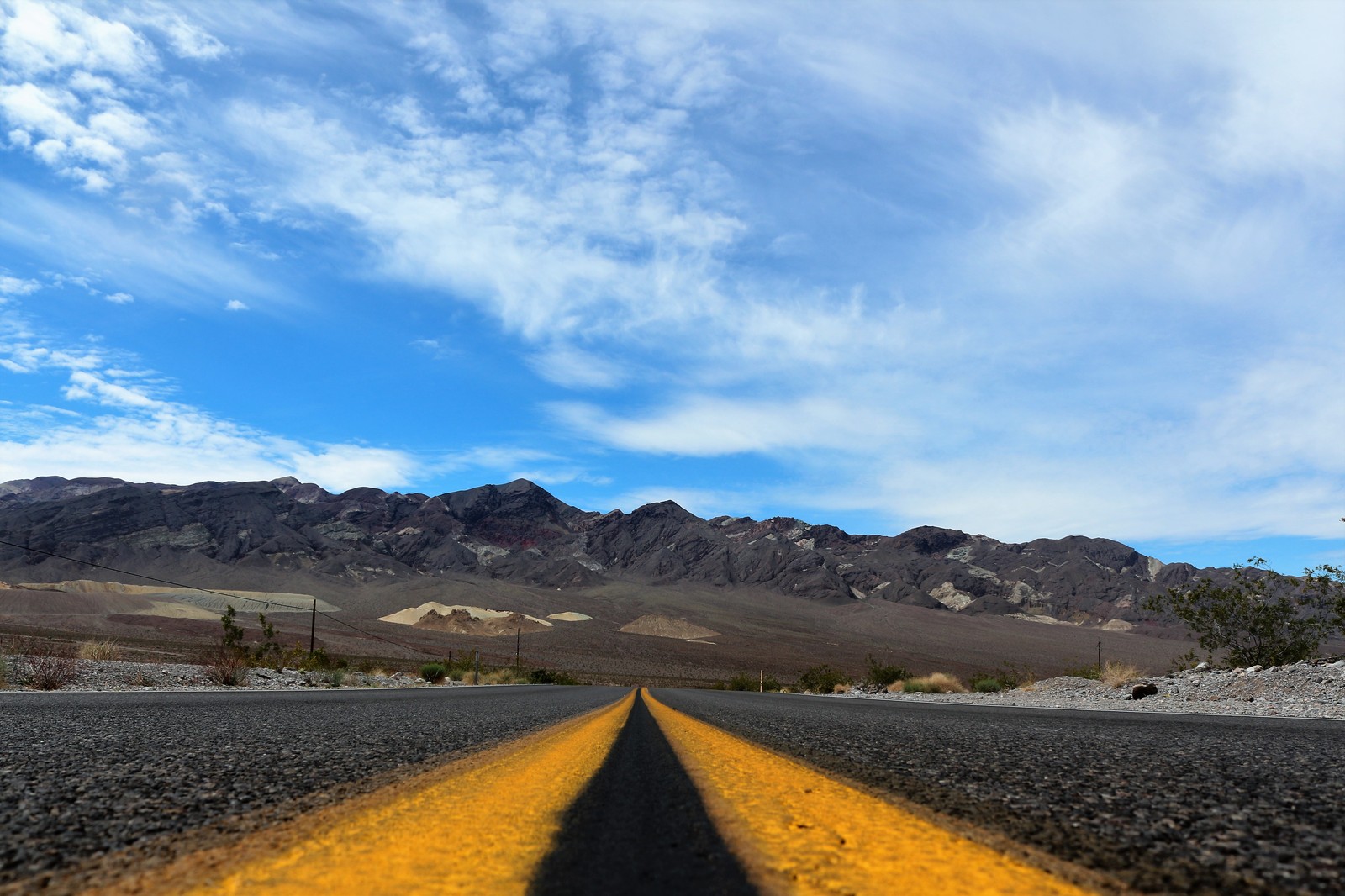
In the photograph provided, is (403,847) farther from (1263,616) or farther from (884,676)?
(884,676)

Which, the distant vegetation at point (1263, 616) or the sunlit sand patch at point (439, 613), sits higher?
the distant vegetation at point (1263, 616)

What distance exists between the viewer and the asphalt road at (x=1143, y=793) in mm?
1525

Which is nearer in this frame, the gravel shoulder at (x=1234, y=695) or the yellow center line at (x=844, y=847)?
the yellow center line at (x=844, y=847)

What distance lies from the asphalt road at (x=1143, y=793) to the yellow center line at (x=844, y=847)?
0.63 ft

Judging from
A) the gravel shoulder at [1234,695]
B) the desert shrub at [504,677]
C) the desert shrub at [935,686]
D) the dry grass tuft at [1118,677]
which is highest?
the gravel shoulder at [1234,695]

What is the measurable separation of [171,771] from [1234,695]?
17.3 m

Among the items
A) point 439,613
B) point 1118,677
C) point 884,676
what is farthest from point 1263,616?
point 439,613

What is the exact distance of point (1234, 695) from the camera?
1391 cm

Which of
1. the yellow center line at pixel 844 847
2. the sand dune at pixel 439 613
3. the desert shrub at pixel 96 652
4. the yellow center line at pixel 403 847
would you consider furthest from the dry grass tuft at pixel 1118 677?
the sand dune at pixel 439 613

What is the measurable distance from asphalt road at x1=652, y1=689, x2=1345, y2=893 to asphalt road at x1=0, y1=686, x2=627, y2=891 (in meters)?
1.98

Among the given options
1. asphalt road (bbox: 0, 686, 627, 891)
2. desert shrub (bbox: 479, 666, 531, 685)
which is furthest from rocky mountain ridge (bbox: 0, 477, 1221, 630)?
asphalt road (bbox: 0, 686, 627, 891)

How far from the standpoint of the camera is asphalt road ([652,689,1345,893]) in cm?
153

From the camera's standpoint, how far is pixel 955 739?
4.71 m

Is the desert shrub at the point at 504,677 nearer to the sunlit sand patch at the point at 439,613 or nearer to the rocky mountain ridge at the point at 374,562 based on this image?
the sunlit sand patch at the point at 439,613
